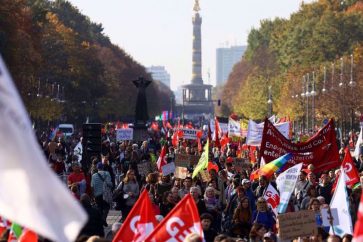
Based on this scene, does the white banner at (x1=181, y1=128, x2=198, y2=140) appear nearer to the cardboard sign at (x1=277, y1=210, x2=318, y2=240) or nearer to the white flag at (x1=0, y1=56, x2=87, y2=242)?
the cardboard sign at (x1=277, y1=210, x2=318, y2=240)

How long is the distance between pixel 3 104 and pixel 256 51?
139953 millimetres

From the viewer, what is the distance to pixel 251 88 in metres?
127

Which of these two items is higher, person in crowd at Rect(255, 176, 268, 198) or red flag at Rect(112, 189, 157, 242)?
red flag at Rect(112, 189, 157, 242)

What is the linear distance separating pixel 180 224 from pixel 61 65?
86.4 m

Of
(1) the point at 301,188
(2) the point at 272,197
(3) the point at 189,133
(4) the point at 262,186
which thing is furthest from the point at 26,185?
(3) the point at 189,133

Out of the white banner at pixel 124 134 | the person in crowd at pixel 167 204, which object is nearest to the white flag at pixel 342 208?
the person in crowd at pixel 167 204

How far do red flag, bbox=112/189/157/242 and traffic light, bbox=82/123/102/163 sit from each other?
19093mm

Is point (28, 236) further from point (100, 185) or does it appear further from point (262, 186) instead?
point (100, 185)

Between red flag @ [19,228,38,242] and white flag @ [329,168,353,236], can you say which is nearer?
red flag @ [19,228,38,242]

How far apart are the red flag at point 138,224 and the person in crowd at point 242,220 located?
5721 mm

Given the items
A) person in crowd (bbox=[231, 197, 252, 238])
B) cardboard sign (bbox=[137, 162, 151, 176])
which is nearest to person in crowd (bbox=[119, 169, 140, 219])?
person in crowd (bbox=[231, 197, 252, 238])

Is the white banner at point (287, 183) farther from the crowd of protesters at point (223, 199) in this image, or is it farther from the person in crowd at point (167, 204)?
the person in crowd at point (167, 204)

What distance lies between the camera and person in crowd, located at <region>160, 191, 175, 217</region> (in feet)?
52.7

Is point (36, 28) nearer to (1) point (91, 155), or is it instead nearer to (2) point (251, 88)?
(1) point (91, 155)
